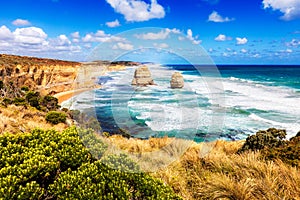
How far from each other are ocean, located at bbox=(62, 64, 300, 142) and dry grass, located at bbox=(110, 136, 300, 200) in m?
0.73

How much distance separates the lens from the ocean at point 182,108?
649 cm

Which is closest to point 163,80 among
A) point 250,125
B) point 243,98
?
point 250,125

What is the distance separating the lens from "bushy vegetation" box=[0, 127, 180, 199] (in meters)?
3.01

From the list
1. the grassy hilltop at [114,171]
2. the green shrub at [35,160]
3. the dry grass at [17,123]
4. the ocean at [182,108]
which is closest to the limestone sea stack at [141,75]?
the ocean at [182,108]

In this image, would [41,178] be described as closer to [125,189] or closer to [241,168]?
[125,189]

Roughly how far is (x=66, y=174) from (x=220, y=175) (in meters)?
2.81

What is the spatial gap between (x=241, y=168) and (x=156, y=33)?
3.01 meters

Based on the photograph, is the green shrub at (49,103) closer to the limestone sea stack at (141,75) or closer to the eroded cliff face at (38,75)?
the eroded cliff face at (38,75)

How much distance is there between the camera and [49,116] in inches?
514

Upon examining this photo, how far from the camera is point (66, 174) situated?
326 centimetres

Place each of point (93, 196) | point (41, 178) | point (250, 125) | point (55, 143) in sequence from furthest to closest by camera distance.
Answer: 1. point (250, 125)
2. point (55, 143)
3. point (41, 178)
4. point (93, 196)

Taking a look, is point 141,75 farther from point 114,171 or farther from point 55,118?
point 55,118

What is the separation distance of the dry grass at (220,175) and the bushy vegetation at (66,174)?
0.73m

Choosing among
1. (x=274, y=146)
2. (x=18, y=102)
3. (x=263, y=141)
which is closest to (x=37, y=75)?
(x=18, y=102)
